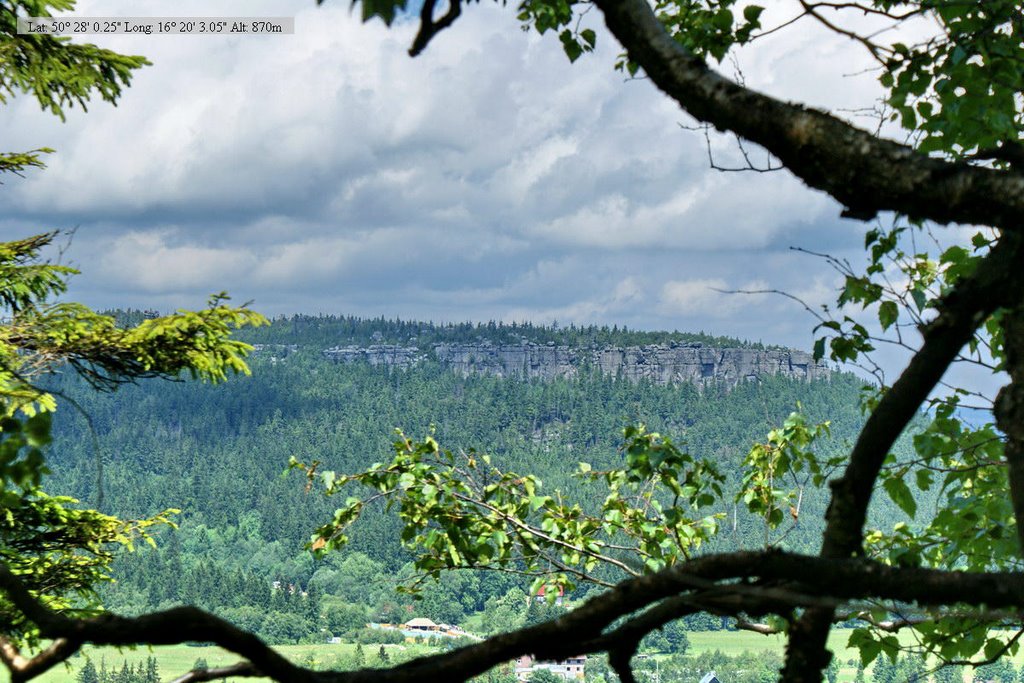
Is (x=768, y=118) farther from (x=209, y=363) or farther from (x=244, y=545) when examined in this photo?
(x=244, y=545)

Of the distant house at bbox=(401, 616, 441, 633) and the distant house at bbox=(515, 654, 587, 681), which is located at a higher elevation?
the distant house at bbox=(515, 654, 587, 681)

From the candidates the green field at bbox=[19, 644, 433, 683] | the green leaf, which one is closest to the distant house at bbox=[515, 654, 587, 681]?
the green leaf

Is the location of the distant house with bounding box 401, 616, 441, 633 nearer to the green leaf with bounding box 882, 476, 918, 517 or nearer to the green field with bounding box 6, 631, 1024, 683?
the green field with bounding box 6, 631, 1024, 683

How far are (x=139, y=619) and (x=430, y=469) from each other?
4700 millimetres

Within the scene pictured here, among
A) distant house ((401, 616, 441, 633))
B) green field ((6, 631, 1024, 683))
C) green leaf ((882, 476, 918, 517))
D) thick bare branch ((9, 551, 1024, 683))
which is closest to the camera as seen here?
thick bare branch ((9, 551, 1024, 683))

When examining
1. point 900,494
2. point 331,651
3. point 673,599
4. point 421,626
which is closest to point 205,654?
point 331,651

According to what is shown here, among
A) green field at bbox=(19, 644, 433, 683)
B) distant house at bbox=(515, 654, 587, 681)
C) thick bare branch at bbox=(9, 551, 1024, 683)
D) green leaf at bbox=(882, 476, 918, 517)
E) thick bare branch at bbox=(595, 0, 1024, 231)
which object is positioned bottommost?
green field at bbox=(19, 644, 433, 683)

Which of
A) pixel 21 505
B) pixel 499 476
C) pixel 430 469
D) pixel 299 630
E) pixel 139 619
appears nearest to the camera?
pixel 139 619

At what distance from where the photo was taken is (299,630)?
14700 cm

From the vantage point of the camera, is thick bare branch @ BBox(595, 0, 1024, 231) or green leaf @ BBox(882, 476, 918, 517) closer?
thick bare branch @ BBox(595, 0, 1024, 231)

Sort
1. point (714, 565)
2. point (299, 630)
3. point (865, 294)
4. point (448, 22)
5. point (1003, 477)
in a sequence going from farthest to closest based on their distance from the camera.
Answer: point (299, 630)
point (1003, 477)
point (865, 294)
point (448, 22)
point (714, 565)

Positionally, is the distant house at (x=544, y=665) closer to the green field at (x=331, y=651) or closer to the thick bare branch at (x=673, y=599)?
the thick bare branch at (x=673, y=599)

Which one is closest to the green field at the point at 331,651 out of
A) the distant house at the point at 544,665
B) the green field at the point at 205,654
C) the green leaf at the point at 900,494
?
the green field at the point at 205,654

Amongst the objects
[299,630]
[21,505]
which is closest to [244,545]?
[299,630]
